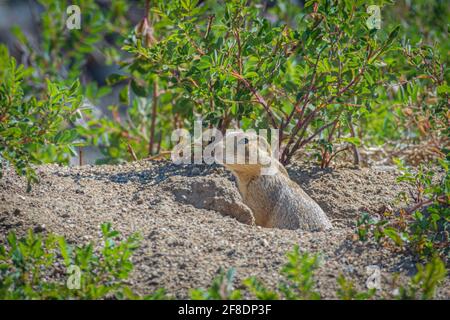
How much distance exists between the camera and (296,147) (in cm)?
485

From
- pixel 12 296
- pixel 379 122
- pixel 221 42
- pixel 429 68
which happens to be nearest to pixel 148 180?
pixel 221 42

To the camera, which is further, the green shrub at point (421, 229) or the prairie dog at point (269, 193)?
the prairie dog at point (269, 193)

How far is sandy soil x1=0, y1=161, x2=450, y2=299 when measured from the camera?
Result: 353 cm

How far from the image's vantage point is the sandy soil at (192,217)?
353 cm

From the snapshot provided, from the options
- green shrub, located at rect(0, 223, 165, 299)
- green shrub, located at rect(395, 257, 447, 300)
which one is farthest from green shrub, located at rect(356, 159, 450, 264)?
green shrub, located at rect(0, 223, 165, 299)

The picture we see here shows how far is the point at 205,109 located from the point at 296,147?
680mm

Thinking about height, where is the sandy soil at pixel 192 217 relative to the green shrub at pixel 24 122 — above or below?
below

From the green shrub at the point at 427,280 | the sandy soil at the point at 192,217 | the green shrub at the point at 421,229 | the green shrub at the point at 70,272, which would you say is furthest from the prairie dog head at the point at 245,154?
the green shrub at the point at 427,280

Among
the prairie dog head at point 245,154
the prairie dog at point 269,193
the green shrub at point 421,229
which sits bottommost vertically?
the green shrub at point 421,229

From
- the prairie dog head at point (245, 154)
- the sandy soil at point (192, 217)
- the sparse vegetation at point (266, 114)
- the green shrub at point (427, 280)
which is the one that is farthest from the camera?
the prairie dog head at point (245, 154)

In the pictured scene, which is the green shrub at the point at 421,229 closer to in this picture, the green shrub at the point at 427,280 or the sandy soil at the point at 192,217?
the sandy soil at the point at 192,217

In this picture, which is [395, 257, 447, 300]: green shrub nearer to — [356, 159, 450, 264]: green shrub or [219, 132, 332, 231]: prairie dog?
[356, 159, 450, 264]: green shrub

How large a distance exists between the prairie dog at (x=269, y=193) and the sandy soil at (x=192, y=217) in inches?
4.8

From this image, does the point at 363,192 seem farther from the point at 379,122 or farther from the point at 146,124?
the point at 146,124
